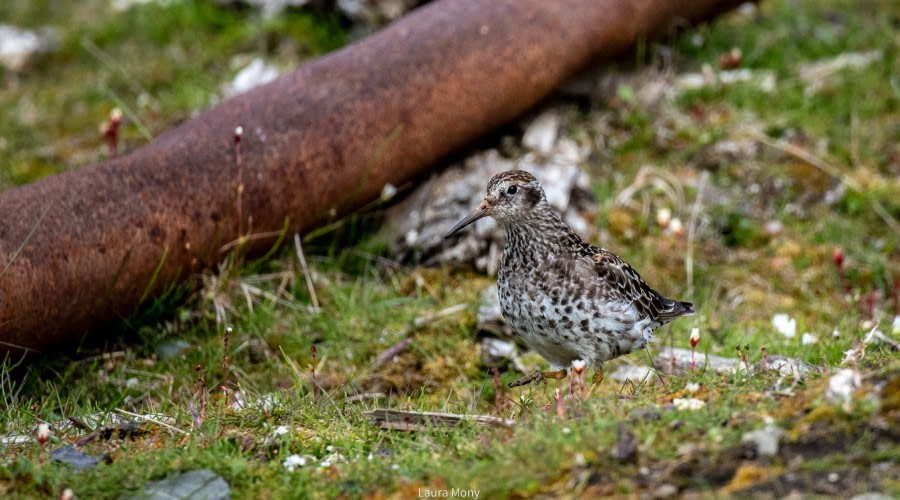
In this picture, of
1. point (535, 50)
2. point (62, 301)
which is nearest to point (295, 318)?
point (62, 301)

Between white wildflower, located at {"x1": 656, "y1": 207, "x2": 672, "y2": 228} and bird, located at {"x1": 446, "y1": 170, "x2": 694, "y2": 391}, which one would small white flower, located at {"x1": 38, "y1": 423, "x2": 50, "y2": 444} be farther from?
white wildflower, located at {"x1": 656, "y1": 207, "x2": 672, "y2": 228}

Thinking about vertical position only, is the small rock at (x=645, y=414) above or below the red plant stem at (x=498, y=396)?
above

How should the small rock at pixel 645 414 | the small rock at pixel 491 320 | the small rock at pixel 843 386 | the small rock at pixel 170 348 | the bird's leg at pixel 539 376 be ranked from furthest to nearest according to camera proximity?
the small rock at pixel 491 320
the small rock at pixel 170 348
the bird's leg at pixel 539 376
the small rock at pixel 645 414
the small rock at pixel 843 386

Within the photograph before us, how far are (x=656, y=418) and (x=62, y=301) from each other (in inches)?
117

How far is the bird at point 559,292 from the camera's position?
4.53 meters

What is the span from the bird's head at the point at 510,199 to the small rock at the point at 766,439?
187 cm

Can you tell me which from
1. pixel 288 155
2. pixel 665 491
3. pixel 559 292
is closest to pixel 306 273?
pixel 288 155

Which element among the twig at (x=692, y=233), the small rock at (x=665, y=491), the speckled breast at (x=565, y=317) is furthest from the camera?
the twig at (x=692, y=233)

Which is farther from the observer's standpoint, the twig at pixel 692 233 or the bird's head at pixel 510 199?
the twig at pixel 692 233

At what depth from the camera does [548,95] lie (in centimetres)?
718

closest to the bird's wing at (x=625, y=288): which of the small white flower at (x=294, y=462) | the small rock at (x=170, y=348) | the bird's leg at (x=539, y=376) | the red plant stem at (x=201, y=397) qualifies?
the bird's leg at (x=539, y=376)

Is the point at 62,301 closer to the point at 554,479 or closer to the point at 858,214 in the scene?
the point at 554,479

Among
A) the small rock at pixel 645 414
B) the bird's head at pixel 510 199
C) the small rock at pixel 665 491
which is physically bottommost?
the small rock at pixel 665 491

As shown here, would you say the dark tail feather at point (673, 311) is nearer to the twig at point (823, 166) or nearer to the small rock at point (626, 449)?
the small rock at point (626, 449)
